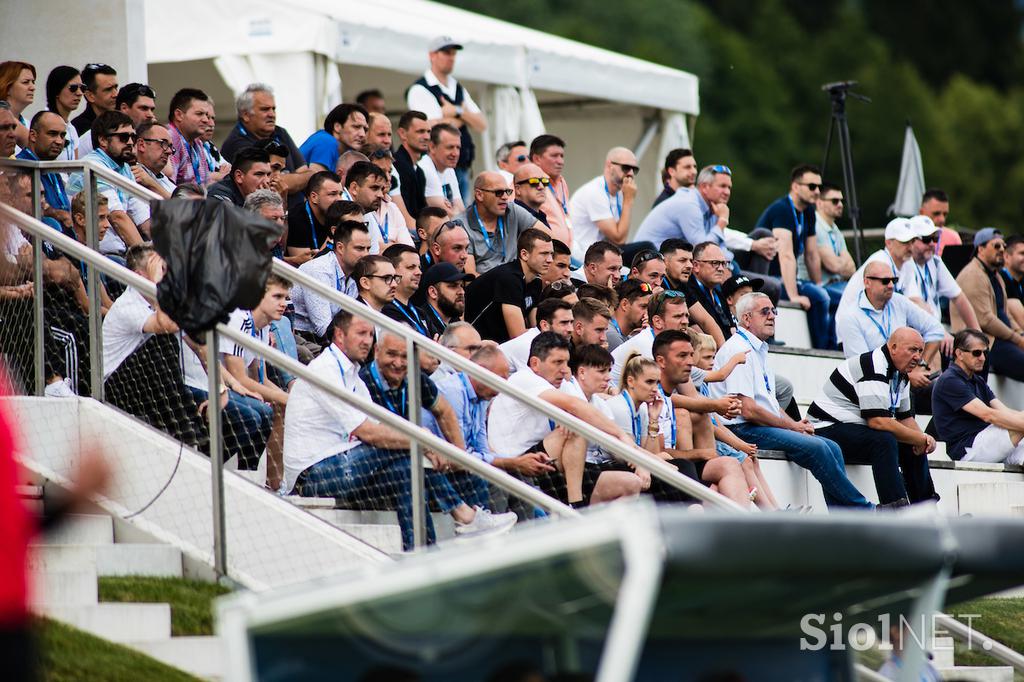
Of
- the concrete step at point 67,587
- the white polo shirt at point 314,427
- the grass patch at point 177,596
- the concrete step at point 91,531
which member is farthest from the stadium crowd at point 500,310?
the concrete step at point 67,587

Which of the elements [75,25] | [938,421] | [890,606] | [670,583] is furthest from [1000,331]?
[670,583]

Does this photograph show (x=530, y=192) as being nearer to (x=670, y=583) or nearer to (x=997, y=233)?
(x=997, y=233)

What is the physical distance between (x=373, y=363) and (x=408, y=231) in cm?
376

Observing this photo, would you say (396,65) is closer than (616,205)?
No

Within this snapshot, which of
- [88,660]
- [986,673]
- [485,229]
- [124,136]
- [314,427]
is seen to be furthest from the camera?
[485,229]

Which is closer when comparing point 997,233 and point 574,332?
point 574,332

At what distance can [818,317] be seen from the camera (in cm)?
1616

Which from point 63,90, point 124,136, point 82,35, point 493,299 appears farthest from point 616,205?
point 124,136

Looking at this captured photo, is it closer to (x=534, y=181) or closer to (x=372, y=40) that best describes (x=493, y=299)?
(x=534, y=181)

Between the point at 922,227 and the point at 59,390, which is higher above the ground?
the point at 922,227

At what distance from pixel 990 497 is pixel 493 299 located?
170 inches

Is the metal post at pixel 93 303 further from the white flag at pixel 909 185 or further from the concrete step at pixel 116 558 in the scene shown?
the white flag at pixel 909 185

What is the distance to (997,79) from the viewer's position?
62125mm

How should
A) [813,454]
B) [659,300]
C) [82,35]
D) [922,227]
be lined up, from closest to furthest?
1. [659,300]
2. [813,454]
3. [82,35]
4. [922,227]
